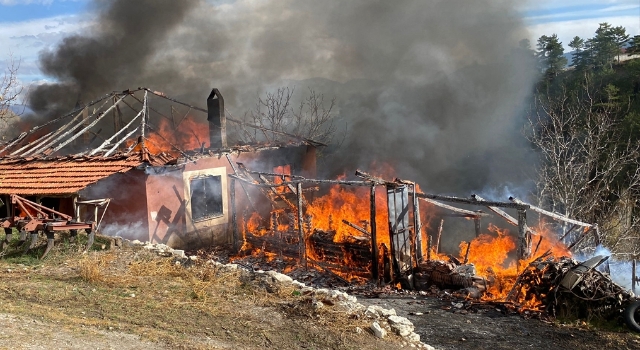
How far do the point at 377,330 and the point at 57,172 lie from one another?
1113 cm

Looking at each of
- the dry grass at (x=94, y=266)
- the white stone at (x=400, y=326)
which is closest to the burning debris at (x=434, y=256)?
the white stone at (x=400, y=326)

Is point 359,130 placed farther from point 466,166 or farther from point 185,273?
point 185,273

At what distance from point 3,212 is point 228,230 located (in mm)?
7178

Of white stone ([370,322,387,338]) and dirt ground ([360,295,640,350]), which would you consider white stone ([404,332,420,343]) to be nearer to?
white stone ([370,322,387,338])

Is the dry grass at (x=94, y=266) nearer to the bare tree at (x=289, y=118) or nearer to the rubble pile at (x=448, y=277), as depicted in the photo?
the rubble pile at (x=448, y=277)

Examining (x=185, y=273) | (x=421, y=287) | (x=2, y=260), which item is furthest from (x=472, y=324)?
(x=2, y=260)

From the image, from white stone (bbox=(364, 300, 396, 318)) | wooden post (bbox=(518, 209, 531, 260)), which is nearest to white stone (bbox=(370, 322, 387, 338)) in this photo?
white stone (bbox=(364, 300, 396, 318))

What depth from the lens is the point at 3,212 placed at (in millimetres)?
15586

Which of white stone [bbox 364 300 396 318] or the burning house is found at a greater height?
the burning house

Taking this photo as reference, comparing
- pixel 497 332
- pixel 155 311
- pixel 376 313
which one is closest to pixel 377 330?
pixel 376 313

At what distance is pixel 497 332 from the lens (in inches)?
326

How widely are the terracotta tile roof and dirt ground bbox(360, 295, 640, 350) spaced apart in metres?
8.61

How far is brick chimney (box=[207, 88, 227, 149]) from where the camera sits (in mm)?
18062

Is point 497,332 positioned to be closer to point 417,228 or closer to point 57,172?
point 417,228
